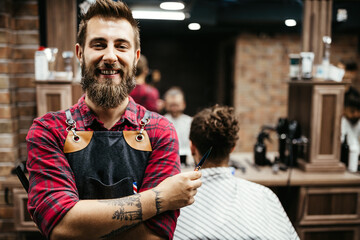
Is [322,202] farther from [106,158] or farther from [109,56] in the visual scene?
[109,56]

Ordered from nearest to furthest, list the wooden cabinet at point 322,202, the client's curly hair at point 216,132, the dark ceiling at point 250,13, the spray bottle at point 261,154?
the client's curly hair at point 216,132
the wooden cabinet at point 322,202
the spray bottle at point 261,154
the dark ceiling at point 250,13

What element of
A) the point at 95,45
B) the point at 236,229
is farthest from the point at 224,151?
the point at 95,45

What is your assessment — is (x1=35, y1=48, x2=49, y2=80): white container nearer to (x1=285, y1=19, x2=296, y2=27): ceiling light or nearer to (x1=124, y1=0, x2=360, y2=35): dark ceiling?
(x1=124, y1=0, x2=360, y2=35): dark ceiling

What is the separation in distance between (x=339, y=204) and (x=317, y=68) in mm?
1087

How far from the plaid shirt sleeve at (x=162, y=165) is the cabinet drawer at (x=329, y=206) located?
153 cm

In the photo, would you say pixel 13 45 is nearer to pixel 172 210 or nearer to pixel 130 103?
pixel 130 103

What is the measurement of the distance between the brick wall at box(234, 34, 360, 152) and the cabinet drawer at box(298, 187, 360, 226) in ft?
10.8

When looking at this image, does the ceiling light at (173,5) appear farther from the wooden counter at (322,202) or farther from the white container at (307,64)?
the wooden counter at (322,202)

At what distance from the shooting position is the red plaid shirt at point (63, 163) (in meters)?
0.98

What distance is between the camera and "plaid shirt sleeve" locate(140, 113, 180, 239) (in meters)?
1.05

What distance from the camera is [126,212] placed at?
99 centimetres

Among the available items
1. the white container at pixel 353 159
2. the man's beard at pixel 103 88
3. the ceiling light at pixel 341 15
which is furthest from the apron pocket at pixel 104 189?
the ceiling light at pixel 341 15

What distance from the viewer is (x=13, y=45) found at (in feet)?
7.65

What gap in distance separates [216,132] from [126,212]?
75 cm
